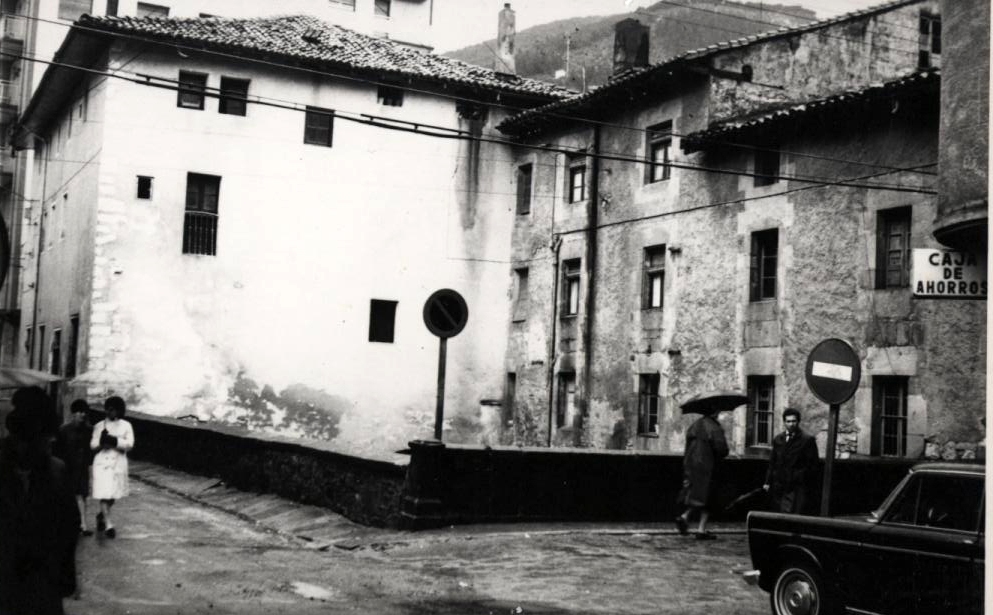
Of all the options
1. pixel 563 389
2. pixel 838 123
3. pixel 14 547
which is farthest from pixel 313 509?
pixel 563 389

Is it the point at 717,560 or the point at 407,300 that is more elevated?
the point at 407,300

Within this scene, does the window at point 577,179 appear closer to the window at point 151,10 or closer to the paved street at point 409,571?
the window at point 151,10

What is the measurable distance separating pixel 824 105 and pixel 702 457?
28.9 ft

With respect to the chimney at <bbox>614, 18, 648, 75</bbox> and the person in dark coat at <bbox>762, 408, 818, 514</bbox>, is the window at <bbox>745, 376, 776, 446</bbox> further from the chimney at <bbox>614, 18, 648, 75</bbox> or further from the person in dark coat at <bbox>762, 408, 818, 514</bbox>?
the chimney at <bbox>614, 18, 648, 75</bbox>

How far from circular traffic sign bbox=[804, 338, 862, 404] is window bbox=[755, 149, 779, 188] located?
11.8 m

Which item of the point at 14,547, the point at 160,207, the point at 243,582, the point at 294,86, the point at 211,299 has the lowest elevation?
the point at 243,582

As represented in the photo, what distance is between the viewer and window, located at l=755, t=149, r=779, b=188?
22391mm

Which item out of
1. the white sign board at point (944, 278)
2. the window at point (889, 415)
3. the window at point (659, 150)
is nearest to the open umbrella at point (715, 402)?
the white sign board at point (944, 278)

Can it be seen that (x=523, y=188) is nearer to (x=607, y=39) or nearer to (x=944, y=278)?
(x=607, y=39)

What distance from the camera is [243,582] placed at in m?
10.0

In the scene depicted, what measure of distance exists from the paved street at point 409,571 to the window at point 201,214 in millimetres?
14456

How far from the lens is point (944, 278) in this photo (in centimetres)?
1130

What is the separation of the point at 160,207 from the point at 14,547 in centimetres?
2298

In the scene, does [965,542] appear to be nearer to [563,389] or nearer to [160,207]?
[563,389]
